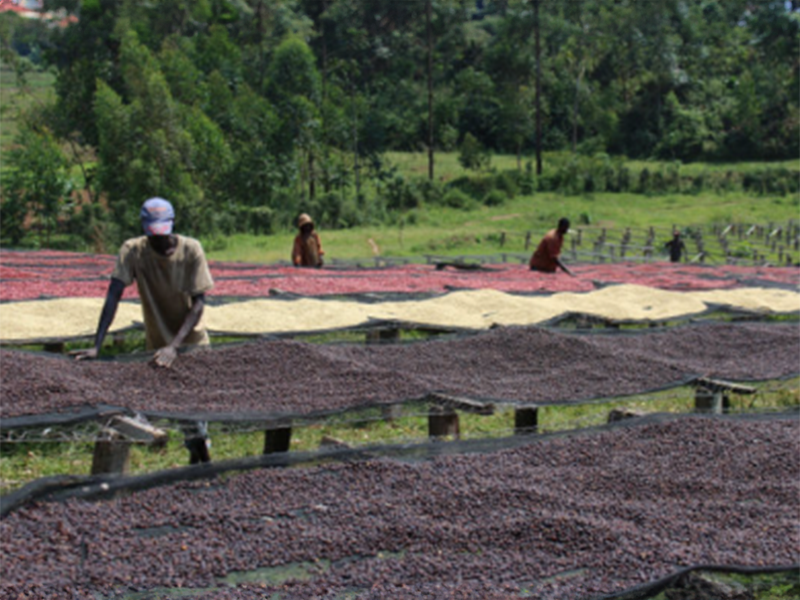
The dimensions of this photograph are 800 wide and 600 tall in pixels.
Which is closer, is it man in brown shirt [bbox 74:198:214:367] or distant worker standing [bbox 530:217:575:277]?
man in brown shirt [bbox 74:198:214:367]

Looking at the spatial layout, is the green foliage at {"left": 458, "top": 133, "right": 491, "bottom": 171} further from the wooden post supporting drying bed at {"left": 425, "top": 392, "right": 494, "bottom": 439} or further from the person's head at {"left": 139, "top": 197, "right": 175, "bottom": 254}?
the person's head at {"left": 139, "top": 197, "right": 175, "bottom": 254}

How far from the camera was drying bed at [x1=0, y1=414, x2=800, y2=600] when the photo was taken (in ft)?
11.9

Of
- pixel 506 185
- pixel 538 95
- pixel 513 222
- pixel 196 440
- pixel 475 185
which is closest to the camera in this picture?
pixel 196 440

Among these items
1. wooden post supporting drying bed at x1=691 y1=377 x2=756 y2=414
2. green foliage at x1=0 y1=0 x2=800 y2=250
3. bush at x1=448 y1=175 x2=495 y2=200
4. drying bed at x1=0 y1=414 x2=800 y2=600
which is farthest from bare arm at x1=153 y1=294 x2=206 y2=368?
bush at x1=448 y1=175 x2=495 y2=200

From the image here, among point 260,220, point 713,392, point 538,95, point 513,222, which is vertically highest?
point 538,95

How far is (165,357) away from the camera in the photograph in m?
5.71

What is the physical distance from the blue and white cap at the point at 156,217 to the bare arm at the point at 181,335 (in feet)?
1.39

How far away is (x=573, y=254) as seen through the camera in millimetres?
24781

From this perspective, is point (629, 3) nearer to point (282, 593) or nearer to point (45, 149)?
point (45, 149)

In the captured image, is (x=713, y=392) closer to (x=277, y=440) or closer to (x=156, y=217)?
(x=277, y=440)

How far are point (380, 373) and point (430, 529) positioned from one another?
7.23 ft

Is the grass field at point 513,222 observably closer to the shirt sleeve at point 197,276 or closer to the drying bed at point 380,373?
the drying bed at point 380,373

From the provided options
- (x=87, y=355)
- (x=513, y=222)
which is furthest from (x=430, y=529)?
(x=513, y=222)

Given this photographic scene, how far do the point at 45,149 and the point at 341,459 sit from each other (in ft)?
80.2
